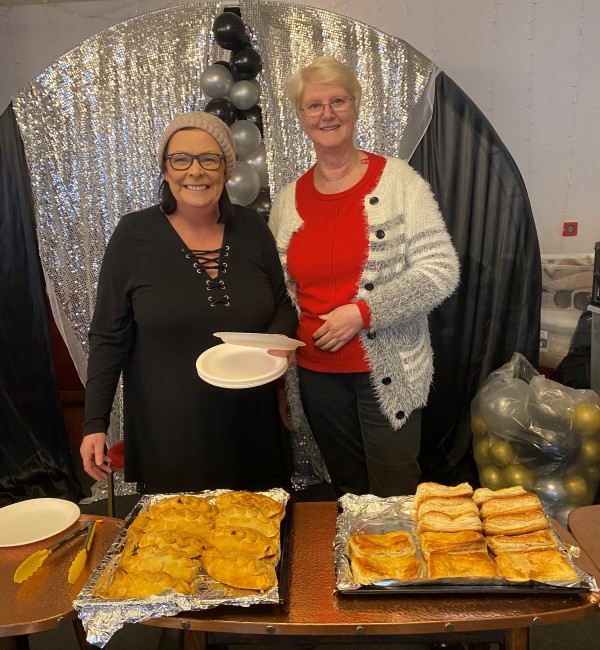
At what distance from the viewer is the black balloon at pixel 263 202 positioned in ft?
8.98

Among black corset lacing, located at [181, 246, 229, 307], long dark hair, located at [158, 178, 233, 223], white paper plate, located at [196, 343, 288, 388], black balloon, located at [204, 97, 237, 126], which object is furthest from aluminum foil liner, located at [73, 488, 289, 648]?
black balloon, located at [204, 97, 237, 126]

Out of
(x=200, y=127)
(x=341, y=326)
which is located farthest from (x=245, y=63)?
(x=341, y=326)

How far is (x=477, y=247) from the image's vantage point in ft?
9.45

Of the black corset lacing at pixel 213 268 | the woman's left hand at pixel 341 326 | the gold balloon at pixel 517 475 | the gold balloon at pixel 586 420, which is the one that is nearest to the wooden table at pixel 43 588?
the black corset lacing at pixel 213 268

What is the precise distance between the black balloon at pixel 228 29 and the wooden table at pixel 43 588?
2.13 meters

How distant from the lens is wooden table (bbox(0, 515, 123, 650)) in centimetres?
100

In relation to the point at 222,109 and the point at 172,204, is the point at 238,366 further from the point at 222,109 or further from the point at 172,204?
the point at 222,109

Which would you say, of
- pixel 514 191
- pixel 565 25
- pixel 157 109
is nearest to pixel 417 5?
pixel 565 25

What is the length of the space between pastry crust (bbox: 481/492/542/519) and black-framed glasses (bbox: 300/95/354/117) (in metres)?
1.16

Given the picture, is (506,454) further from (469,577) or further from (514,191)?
(469,577)

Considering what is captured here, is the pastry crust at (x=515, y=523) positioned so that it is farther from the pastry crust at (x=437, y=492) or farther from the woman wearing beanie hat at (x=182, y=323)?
the woman wearing beanie hat at (x=182, y=323)

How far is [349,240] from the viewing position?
1.73 metres

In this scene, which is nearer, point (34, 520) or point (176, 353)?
point (34, 520)

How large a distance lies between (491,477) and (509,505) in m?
1.53
